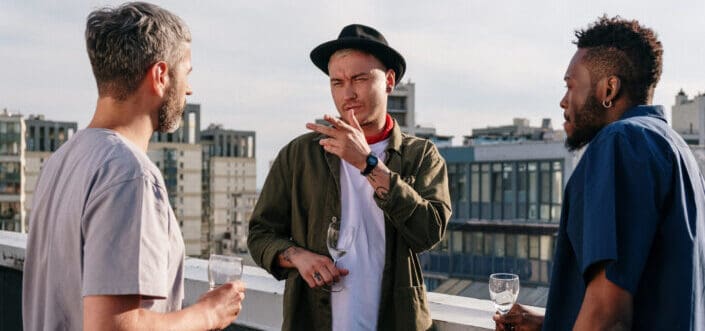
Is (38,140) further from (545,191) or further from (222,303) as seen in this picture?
(222,303)

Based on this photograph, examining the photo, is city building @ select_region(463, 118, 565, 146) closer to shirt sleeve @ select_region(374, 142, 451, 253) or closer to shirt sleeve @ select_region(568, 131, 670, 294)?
shirt sleeve @ select_region(374, 142, 451, 253)

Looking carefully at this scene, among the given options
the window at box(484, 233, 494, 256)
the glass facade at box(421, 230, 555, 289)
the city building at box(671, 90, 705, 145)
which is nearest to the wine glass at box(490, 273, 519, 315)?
the glass facade at box(421, 230, 555, 289)

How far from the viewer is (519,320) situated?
2.10 metres

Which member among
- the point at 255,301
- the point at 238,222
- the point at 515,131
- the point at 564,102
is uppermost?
the point at 515,131

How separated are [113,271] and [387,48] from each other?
1.24 metres

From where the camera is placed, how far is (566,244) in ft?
5.70

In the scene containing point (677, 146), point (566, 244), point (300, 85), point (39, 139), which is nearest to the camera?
point (677, 146)

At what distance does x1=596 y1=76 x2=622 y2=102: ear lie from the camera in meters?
1.75

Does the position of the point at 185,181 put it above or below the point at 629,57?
below

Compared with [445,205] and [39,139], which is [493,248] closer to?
[445,205]

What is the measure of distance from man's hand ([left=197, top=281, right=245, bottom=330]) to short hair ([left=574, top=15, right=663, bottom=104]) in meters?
0.96

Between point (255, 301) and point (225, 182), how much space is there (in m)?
99.1

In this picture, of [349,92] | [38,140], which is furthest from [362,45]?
[38,140]

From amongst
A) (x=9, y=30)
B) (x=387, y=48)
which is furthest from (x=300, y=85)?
(x=387, y=48)
